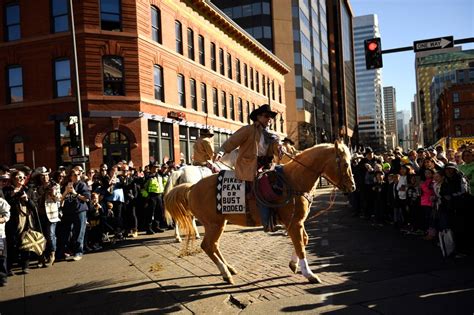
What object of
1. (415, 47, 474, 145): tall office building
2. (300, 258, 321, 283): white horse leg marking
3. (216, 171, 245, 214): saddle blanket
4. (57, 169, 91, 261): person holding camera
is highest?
(415, 47, 474, 145): tall office building

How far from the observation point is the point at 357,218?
43.6ft

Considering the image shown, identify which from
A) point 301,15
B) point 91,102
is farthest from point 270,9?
point 91,102

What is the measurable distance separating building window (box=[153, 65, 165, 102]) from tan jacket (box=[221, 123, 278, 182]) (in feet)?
60.7

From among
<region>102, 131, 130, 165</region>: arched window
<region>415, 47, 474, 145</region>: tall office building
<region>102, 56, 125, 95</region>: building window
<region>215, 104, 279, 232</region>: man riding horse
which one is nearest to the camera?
<region>215, 104, 279, 232</region>: man riding horse

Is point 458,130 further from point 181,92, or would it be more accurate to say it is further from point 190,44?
point 181,92

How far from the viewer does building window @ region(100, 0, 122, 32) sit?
22047mm

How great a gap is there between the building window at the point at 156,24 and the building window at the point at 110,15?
7.62ft

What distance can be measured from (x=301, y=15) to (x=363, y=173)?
52.9 meters

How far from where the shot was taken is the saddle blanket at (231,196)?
643cm

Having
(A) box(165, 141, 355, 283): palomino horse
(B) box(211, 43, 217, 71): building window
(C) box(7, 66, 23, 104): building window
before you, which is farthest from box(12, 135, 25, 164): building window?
(A) box(165, 141, 355, 283): palomino horse

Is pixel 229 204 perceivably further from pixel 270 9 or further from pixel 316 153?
pixel 270 9

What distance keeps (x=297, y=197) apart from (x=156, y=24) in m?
21.1

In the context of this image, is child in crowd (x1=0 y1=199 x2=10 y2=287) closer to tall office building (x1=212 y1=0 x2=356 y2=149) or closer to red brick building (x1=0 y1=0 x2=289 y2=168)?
red brick building (x1=0 y1=0 x2=289 y2=168)

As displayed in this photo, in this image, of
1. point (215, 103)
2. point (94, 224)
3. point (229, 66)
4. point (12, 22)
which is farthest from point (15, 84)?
point (229, 66)
